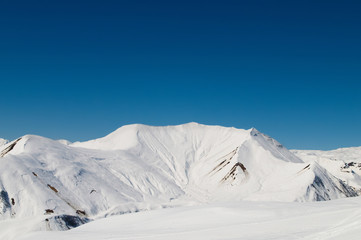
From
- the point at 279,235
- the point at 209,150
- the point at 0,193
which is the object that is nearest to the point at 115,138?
the point at 209,150

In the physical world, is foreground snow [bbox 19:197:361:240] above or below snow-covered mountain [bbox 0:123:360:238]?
below

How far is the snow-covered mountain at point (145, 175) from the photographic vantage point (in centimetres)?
6581

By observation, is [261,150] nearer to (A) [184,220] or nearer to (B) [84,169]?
(B) [84,169]

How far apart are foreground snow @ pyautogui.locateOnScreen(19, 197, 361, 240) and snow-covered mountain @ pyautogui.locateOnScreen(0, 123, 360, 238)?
28.7 metres

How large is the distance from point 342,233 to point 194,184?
7870 centimetres

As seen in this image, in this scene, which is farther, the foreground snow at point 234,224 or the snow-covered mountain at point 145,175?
the snow-covered mountain at point 145,175

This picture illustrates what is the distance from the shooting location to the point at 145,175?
8988 cm

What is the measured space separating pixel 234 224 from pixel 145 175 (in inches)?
2667

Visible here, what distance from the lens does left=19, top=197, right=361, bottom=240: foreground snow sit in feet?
60.8

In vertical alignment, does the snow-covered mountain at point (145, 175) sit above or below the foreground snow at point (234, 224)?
above

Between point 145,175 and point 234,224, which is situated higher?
point 145,175

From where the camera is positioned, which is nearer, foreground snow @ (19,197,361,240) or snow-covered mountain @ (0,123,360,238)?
foreground snow @ (19,197,361,240)

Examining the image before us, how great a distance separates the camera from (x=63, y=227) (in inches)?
2153

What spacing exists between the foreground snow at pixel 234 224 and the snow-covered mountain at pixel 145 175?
94.1 ft
